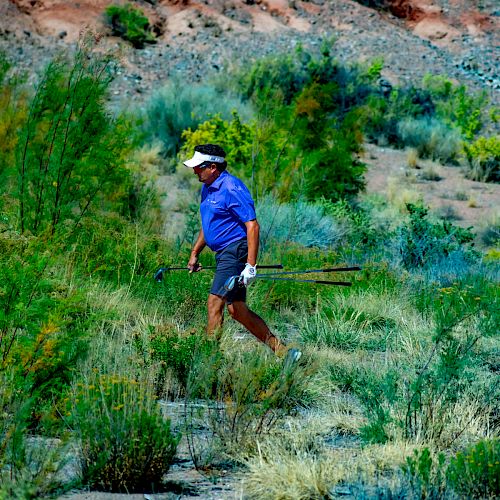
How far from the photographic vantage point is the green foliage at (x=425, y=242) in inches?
589

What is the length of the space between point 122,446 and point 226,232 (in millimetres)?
3052

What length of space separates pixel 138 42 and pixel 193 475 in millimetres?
27151

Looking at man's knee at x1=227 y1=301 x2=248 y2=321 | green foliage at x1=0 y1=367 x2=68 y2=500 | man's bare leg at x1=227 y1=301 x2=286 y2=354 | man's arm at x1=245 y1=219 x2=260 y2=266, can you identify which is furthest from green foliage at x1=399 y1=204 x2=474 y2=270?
green foliage at x1=0 y1=367 x2=68 y2=500

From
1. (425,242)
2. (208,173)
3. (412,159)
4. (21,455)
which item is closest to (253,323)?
(208,173)

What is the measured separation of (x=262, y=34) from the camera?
3434 centimetres

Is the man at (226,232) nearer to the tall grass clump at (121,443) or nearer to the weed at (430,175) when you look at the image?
the tall grass clump at (121,443)

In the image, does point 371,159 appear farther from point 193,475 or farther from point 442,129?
point 193,475

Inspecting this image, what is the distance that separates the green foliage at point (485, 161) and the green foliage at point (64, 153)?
15.9 metres

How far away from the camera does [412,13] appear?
41344mm

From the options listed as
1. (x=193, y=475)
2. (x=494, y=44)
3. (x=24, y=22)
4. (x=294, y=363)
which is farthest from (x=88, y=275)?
A: (x=494, y=44)

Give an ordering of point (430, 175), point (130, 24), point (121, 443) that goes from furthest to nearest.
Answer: point (130, 24), point (430, 175), point (121, 443)

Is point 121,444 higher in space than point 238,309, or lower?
higher

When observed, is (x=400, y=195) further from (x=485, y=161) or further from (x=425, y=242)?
(x=425, y=242)

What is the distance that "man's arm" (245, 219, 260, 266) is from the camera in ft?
27.2
